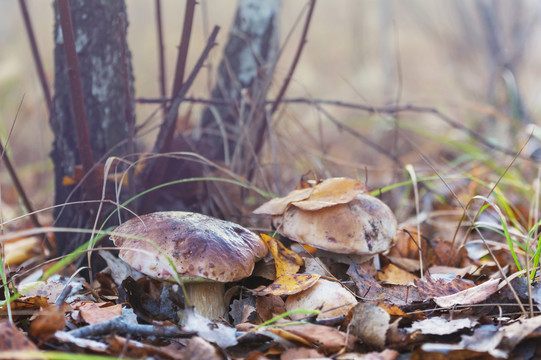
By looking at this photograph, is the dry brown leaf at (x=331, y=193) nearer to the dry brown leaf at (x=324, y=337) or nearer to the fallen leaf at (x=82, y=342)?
the dry brown leaf at (x=324, y=337)

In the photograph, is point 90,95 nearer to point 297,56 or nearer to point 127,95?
point 127,95

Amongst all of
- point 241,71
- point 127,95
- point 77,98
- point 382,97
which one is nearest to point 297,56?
point 241,71

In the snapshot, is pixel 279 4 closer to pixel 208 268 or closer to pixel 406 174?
pixel 406 174

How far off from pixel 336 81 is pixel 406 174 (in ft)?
26.4

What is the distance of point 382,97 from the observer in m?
6.39

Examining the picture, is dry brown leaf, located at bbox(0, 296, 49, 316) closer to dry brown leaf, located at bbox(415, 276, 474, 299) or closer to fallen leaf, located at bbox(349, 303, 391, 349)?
fallen leaf, located at bbox(349, 303, 391, 349)

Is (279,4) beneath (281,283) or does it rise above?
above

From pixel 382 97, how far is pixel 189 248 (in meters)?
5.70

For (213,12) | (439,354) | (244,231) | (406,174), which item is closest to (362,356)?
(439,354)

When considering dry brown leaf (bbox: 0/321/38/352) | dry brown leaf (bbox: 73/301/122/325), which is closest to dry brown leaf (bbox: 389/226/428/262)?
dry brown leaf (bbox: 73/301/122/325)

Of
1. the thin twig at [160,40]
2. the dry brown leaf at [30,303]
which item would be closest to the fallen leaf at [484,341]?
the dry brown leaf at [30,303]

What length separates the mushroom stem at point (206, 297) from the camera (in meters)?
1.28

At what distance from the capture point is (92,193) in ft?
5.33

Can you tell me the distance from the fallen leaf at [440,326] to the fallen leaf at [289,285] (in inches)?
11.4
